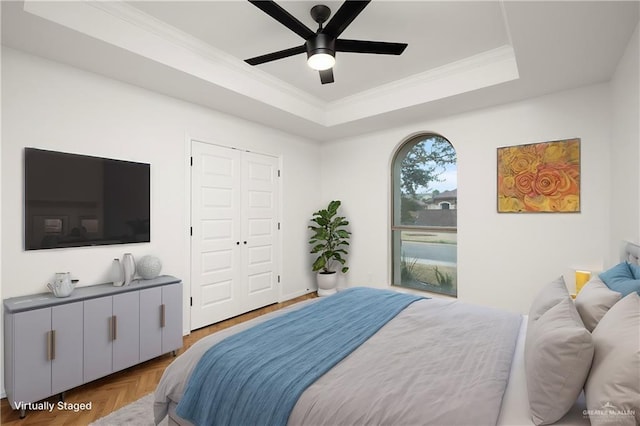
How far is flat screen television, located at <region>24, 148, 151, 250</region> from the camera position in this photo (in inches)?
97.0

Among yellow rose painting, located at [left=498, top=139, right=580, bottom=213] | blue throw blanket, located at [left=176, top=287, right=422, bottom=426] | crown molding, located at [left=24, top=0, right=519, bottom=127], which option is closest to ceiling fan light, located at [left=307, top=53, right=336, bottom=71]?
crown molding, located at [left=24, top=0, right=519, bottom=127]

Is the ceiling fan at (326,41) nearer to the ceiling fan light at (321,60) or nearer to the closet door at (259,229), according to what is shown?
the ceiling fan light at (321,60)

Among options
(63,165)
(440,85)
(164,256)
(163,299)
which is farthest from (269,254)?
(440,85)

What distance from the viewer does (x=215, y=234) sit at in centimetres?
379

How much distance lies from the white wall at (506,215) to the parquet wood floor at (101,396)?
10.0ft

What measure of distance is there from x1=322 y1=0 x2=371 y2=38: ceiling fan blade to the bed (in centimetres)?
194

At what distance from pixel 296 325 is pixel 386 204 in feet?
10.0

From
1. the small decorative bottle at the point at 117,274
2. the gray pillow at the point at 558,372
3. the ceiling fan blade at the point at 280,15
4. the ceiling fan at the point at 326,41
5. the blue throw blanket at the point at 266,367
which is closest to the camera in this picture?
the gray pillow at the point at 558,372

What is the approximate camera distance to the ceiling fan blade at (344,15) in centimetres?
191

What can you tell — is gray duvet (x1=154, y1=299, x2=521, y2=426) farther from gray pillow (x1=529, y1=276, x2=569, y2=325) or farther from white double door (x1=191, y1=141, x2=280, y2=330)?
white double door (x1=191, y1=141, x2=280, y2=330)

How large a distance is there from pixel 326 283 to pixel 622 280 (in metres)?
3.63

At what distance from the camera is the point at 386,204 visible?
15.2ft

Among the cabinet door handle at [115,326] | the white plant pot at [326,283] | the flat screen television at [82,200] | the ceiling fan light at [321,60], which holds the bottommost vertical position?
the white plant pot at [326,283]

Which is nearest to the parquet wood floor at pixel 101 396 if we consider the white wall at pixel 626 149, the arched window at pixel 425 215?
the arched window at pixel 425 215
